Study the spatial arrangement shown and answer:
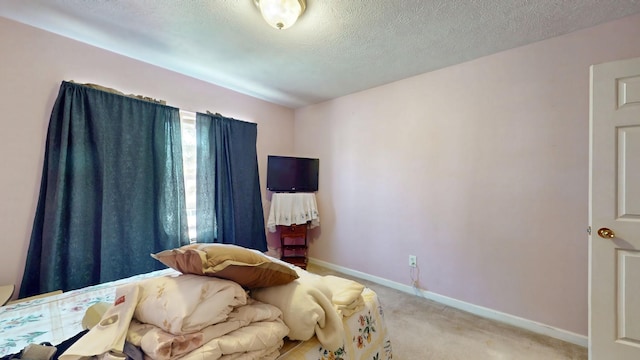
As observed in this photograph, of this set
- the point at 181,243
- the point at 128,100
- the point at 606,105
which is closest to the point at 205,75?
the point at 128,100

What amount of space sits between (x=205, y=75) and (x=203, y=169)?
104 centimetres

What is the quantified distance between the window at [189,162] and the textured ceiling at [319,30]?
53 cm

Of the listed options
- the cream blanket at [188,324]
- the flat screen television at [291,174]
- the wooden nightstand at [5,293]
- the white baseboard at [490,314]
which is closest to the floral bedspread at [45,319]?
the wooden nightstand at [5,293]

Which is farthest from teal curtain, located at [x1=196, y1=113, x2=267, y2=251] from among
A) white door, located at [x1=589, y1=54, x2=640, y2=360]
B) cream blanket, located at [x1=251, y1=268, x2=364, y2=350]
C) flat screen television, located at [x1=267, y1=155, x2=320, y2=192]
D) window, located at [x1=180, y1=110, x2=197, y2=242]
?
white door, located at [x1=589, y1=54, x2=640, y2=360]

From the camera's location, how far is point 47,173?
1.88m

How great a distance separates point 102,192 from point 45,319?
3.79ft

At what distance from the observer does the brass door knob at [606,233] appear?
4.94ft

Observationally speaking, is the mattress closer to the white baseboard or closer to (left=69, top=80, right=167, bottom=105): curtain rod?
the white baseboard

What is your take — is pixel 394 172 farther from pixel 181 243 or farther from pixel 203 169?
pixel 181 243

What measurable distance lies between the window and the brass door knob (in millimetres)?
3356

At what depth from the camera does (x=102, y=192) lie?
208 centimetres

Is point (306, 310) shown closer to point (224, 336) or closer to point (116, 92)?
point (224, 336)

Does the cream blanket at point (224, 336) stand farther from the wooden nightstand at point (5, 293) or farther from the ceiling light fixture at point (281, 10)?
the ceiling light fixture at point (281, 10)

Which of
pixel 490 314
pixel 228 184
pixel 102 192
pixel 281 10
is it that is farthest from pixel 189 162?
pixel 490 314
